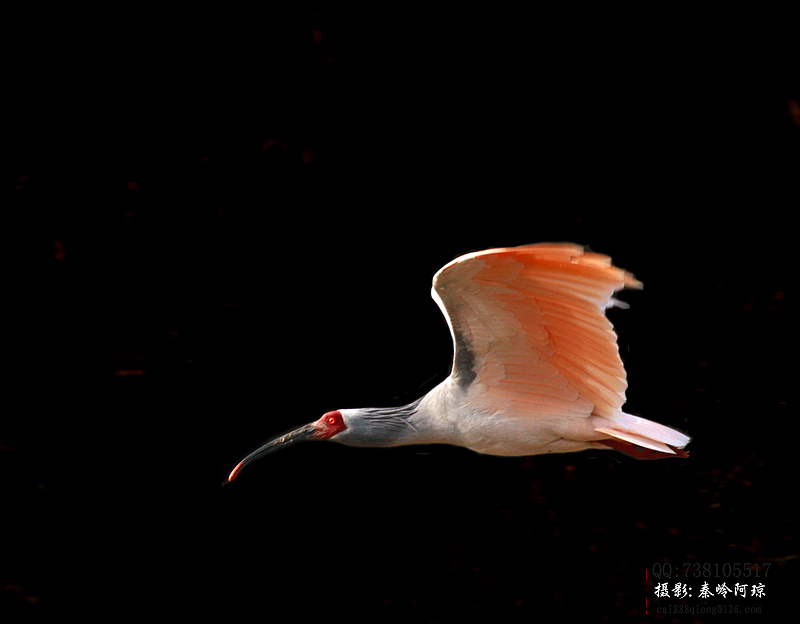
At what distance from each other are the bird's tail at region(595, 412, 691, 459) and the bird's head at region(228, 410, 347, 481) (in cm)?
88

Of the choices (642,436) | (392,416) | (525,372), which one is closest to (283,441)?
(392,416)

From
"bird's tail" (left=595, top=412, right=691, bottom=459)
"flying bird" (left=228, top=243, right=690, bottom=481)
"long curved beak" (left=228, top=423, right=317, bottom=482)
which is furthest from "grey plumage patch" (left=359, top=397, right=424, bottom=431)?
"bird's tail" (left=595, top=412, right=691, bottom=459)

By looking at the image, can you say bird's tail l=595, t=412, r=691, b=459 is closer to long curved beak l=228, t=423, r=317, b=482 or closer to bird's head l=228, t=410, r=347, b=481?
bird's head l=228, t=410, r=347, b=481

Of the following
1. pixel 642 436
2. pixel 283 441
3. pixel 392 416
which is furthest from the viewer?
pixel 283 441

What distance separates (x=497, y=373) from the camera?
244 centimetres

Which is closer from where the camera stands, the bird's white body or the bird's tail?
the bird's white body

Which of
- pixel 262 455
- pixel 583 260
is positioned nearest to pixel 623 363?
pixel 583 260

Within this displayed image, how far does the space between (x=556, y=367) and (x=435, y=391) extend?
16.8 inches

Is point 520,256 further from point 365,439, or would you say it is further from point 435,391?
point 365,439

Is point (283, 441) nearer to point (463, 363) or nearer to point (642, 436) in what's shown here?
point (463, 363)

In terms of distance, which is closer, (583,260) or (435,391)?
(583,260)

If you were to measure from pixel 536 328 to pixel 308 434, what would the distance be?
0.94 meters

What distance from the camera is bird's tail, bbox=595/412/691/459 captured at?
2.38 meters

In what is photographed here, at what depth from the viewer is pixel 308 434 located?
2.73 meters
